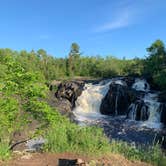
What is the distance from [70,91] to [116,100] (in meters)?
6.79

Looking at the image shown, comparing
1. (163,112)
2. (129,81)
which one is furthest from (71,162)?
(129,81)

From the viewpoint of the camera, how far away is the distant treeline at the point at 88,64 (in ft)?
168

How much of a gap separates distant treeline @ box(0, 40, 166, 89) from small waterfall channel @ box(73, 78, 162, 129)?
5949 mm

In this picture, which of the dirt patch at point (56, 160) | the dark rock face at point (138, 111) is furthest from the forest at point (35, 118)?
the dark rock face at point (138, 111)

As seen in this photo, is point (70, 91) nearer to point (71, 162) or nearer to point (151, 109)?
point (151, 109)

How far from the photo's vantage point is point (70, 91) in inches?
1815

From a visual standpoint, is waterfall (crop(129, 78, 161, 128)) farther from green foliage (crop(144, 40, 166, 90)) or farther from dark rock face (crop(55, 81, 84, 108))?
dark rock face (crop(55, 81, 84, 108))

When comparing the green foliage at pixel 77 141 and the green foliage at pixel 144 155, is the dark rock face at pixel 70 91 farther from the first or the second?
the green foliage at pixel 77 141

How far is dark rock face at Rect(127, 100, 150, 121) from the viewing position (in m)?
37.3

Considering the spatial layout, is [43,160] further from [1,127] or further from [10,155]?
[1,127]

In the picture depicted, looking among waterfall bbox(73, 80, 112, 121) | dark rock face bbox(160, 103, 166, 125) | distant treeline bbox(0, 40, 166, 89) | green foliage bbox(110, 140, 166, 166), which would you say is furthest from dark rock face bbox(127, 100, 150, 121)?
green foliage bbox(110, 140, 166, 166)

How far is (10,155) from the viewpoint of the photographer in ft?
35.9

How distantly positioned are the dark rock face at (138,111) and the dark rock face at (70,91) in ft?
26.4

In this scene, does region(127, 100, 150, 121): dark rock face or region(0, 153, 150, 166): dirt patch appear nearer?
region(0, 153, 150, 166): dirt patch
